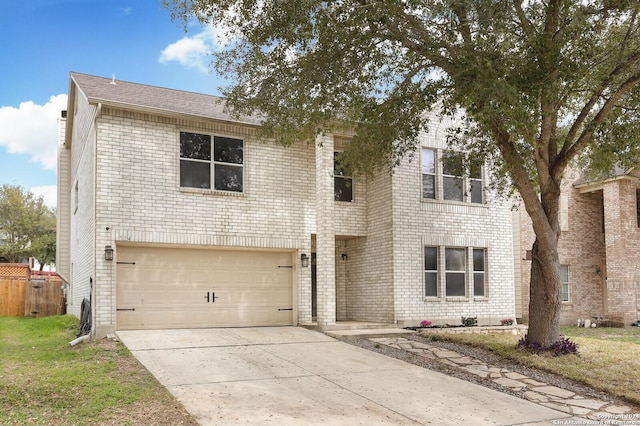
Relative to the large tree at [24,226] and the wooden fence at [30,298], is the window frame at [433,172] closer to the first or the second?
the wooden fence at [30,298]

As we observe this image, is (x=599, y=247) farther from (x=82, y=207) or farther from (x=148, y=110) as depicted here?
(x=82, y=207)

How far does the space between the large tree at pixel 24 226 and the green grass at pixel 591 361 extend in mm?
36661

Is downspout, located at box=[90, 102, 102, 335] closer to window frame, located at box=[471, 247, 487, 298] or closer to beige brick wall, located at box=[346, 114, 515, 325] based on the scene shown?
beige brick wall, located at box=[346, 114, 515, 325]

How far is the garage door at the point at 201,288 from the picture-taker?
13.1 metres

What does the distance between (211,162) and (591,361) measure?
959 centimetres

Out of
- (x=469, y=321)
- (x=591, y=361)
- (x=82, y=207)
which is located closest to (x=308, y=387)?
(x=591, y=361)

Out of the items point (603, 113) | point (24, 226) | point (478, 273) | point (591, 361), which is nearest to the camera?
point (591, 361)

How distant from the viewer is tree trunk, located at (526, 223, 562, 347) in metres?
11.1

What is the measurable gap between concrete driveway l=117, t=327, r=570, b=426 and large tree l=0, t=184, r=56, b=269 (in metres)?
33.5

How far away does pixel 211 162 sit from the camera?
14.1 m

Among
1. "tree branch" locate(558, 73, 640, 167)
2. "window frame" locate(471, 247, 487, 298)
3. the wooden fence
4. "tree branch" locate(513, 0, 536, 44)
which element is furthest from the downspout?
"window frame" locate(471, 247, 487, 298)

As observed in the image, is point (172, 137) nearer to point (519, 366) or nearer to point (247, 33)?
point (247, 33)

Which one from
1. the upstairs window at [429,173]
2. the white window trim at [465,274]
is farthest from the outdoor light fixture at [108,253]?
the upstairs window at [429,173]

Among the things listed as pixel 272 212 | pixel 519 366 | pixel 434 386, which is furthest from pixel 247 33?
pixel 519 366
